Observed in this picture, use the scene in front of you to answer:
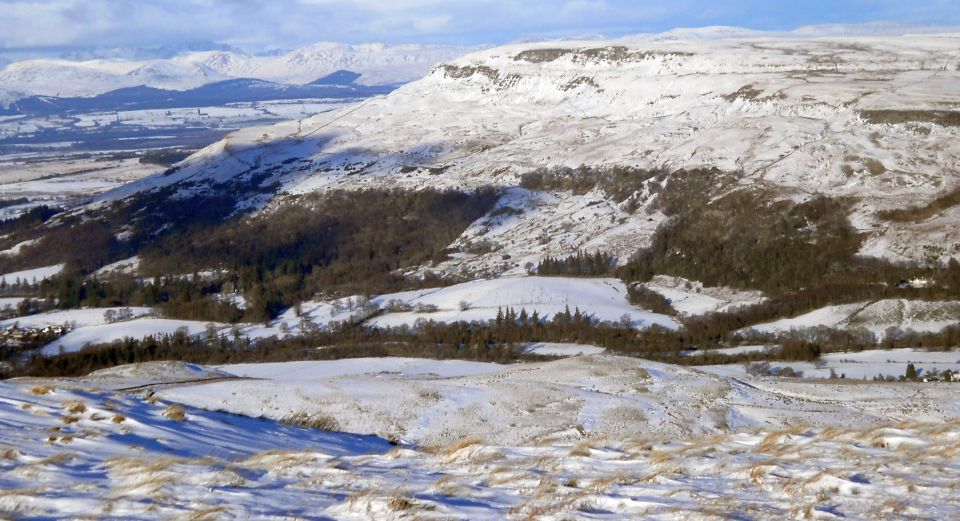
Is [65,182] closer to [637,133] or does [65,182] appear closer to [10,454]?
[637,133]

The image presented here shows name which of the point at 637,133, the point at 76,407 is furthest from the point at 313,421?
the point at 637,133

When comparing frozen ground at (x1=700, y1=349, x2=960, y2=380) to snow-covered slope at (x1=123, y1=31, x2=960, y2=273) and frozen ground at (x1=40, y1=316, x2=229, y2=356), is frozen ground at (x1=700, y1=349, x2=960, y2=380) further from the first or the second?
frozen ground at (x1=40, y1=316, x2=229, y2=356)

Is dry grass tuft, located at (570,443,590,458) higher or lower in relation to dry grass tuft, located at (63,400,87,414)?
lower

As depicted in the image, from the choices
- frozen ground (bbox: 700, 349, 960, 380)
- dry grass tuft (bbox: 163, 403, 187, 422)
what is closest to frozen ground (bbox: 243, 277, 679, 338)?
frozen ground (bbox: 700, 349, 960, 380)

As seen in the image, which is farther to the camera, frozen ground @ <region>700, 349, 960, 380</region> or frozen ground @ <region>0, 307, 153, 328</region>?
frozen ground @ <region>0, 307, 153, 328</region>

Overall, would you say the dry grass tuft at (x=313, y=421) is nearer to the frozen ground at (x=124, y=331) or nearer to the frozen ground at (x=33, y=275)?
the frozen ground at (x=124, y=331)

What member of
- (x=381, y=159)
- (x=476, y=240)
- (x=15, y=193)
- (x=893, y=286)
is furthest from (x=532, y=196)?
(x=15, y=193)
